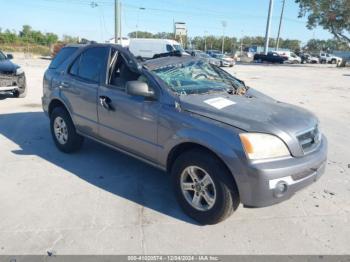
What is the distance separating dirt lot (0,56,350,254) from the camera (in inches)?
122

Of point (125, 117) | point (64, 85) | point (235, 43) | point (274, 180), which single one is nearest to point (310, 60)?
point (235, 43)

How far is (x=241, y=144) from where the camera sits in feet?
9.84

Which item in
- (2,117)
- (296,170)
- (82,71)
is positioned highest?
(82,71)

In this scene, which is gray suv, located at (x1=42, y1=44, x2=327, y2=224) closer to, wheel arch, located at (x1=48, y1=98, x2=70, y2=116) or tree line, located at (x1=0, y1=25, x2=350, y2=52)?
wheel arch, located at (x1=48, y1=98, x2=70, y2=116)

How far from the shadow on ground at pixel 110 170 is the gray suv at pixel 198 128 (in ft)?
1.39

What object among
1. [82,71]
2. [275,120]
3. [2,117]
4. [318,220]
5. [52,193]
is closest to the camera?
[275,120]

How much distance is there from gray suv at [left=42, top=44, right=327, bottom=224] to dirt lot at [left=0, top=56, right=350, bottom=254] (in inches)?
13.1

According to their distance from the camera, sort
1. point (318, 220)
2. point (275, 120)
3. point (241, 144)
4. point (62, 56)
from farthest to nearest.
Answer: point (62, 56)
point (318, 220)
point (275, 120)
point (241, 144)

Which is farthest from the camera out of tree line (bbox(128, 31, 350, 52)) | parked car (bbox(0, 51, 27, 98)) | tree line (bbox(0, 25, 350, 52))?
tree line (bbox(128, 31, 350, 52))

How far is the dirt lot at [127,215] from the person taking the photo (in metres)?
3.10

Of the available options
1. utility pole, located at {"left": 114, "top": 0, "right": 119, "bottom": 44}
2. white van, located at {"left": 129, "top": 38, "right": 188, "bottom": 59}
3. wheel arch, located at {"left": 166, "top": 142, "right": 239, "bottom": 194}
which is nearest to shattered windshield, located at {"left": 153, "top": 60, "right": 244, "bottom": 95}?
wheel arch, located at {"left": 166, "top": 142, "right": 239, "bottom": 194}

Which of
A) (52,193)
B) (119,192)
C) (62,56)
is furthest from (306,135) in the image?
Result: (62,56)

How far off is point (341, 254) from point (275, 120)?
52.4 inches

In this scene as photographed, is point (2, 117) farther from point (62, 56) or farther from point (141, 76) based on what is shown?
point (141, 76)
